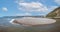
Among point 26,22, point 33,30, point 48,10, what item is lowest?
point 33,30

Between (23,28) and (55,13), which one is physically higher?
(55,13)

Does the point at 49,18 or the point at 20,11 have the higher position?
the point at 20,11

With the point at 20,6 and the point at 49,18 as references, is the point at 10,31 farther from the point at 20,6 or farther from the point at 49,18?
the point at 49,18

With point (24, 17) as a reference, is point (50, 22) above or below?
below

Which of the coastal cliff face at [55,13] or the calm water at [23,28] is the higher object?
the coastal cliff face at [55,13]

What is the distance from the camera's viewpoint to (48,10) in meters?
2.06

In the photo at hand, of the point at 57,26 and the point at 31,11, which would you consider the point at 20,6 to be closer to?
the point at 31,11

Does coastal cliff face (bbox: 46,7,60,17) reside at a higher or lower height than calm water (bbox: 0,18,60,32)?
higher

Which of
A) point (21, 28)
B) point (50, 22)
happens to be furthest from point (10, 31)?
point (50, 22)

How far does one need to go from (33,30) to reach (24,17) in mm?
282

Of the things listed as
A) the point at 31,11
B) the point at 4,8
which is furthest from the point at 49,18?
the point at 4,8

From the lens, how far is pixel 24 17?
2.04 m

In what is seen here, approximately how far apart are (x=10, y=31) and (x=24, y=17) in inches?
13.7

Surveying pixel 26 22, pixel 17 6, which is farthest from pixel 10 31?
pixel 17 6
